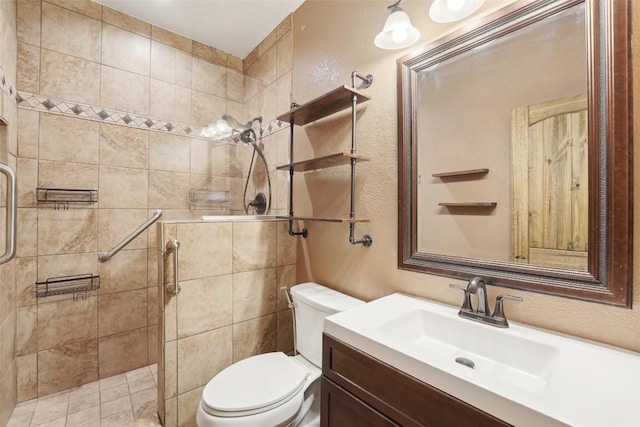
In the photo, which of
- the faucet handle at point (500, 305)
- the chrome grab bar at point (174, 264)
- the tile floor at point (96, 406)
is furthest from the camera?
the tile floor at point (96, 406)

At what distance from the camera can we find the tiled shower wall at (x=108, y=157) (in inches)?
69.8

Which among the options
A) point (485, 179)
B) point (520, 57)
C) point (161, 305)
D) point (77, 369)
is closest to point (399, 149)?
point (485, 179)

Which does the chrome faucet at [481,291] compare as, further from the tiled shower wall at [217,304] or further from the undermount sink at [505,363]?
the tiled shower wall at [217,304]

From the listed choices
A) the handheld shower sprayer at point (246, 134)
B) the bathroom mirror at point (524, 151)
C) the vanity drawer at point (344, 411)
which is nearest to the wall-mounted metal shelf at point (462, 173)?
the bathroom mirror at point (524, 151)

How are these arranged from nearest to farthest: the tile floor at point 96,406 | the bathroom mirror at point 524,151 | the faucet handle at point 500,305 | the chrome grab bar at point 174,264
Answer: the bathroom mirror at point 524,151 < the faucet handle at point 500,305 < the chrome grab bar at point 174,264 < the tile floor at point 96,406

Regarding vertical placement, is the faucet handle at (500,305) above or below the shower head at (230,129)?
below

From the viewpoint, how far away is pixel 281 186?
7.02 feet

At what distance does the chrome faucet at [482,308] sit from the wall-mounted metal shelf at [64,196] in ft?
7.75

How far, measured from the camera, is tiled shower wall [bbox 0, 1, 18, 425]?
57.4 inches

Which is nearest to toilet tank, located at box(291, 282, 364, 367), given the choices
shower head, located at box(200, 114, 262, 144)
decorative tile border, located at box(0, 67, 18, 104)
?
shower head, located at box(200, 114, 262, 144)

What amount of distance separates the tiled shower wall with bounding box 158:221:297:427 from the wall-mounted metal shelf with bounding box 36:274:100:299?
0.92m

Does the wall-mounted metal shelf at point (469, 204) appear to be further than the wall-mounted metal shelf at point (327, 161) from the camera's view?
No

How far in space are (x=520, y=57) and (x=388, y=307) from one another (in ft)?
3.44

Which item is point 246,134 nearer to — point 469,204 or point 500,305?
point 469,204
